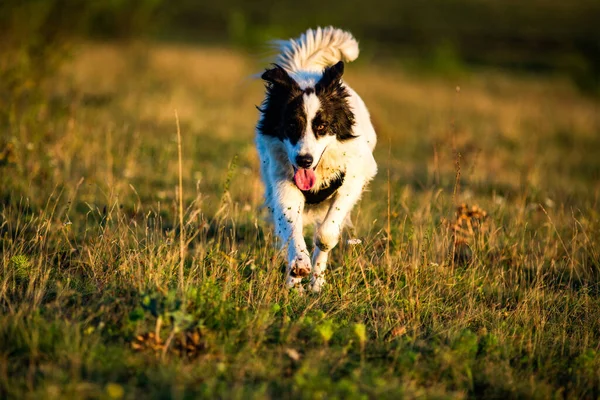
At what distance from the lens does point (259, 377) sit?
3459 mm

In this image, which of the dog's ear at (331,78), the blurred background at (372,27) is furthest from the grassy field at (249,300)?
the blurred background at (372,27)

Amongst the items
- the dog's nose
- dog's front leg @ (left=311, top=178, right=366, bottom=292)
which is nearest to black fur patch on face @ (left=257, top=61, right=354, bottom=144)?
the dog's nose

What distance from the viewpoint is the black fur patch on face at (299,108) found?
193 inches

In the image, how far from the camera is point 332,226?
16.6 feet

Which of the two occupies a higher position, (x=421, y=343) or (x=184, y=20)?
(x=184, y=20)

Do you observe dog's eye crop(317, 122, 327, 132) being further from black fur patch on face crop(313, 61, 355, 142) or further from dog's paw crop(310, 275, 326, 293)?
dog's paw crop(310, 275, 326, 293)

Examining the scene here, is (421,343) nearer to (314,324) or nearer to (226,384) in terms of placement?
(314,324)

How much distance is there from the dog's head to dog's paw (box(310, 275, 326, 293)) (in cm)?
71

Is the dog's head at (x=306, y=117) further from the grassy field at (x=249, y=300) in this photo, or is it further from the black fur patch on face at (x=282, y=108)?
the grassy field at (x=249, y=300)

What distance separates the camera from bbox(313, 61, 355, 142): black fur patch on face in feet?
16.3

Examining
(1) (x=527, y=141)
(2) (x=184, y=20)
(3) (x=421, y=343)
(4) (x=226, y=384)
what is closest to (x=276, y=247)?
(3) (x=421, y=343)

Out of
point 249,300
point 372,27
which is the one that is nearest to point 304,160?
point 249,300

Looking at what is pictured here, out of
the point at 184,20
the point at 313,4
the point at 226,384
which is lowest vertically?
the point at 226,384

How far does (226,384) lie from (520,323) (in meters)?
2.34
